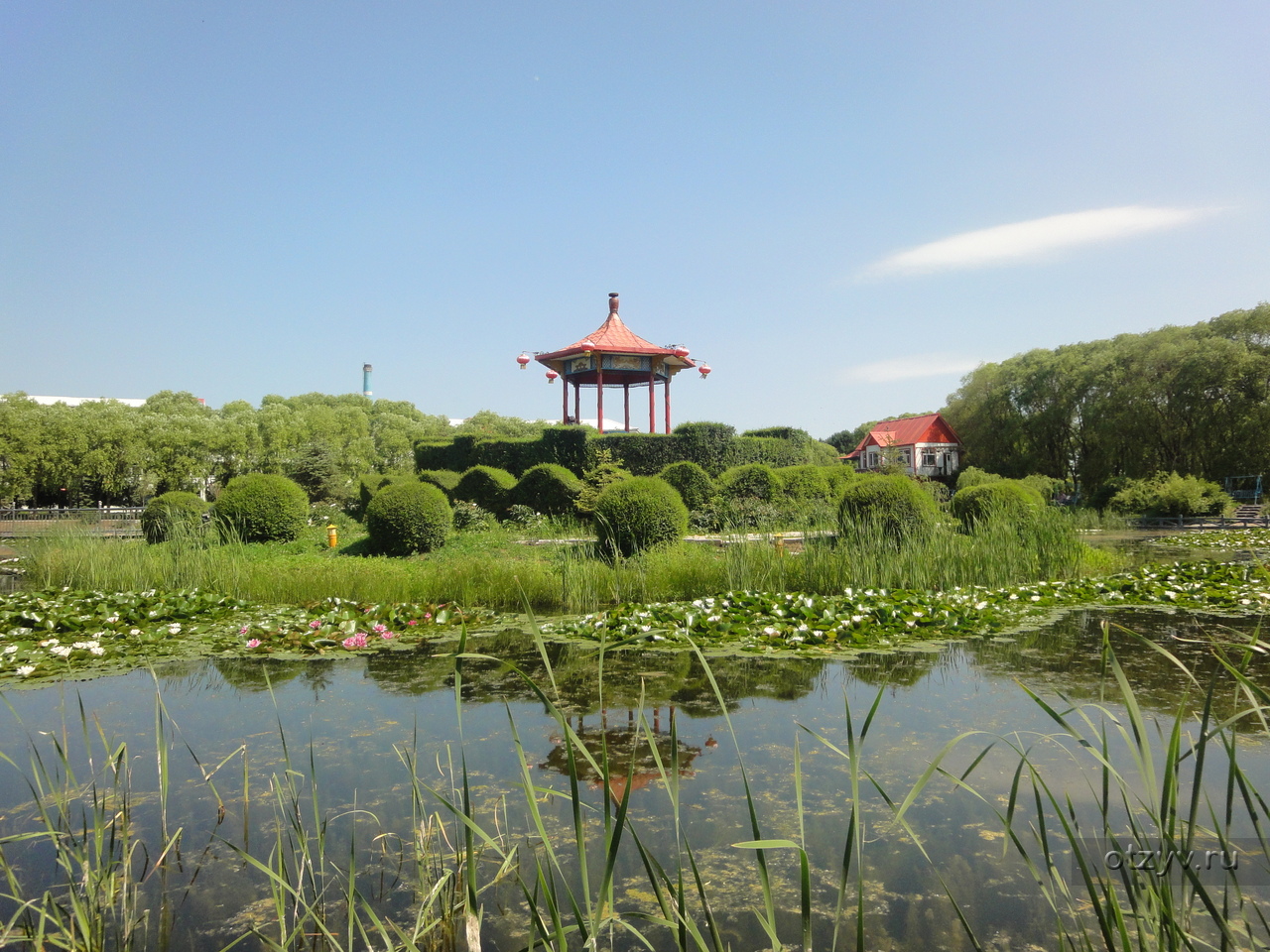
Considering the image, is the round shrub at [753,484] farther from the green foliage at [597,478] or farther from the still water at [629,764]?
the still water at [629,764]

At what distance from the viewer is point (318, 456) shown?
24.7 m

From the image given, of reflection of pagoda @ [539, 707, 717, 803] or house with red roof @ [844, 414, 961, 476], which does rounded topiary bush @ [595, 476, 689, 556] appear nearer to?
reflection of pagoda @ [539, 707, 717, 803]

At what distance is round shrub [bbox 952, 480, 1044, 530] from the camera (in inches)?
484

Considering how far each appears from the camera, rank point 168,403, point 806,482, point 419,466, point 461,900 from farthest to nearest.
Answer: point 168,403, point 419,466, point 806,482, point 461,900

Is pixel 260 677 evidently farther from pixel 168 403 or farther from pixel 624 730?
pixel 168 403

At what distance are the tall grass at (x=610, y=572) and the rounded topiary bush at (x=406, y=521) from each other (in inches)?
103

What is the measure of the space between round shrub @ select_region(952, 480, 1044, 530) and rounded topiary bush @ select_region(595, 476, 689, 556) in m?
4.71

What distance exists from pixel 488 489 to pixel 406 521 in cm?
496

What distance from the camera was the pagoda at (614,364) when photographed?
74.6 ft

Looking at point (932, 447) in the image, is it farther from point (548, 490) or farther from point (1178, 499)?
point (548, 490)

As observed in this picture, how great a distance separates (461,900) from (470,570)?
687 cm

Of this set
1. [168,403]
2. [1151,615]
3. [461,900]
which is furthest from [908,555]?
[168,403]

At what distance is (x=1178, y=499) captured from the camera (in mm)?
22188

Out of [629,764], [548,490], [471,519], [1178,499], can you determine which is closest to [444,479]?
[471,519]
